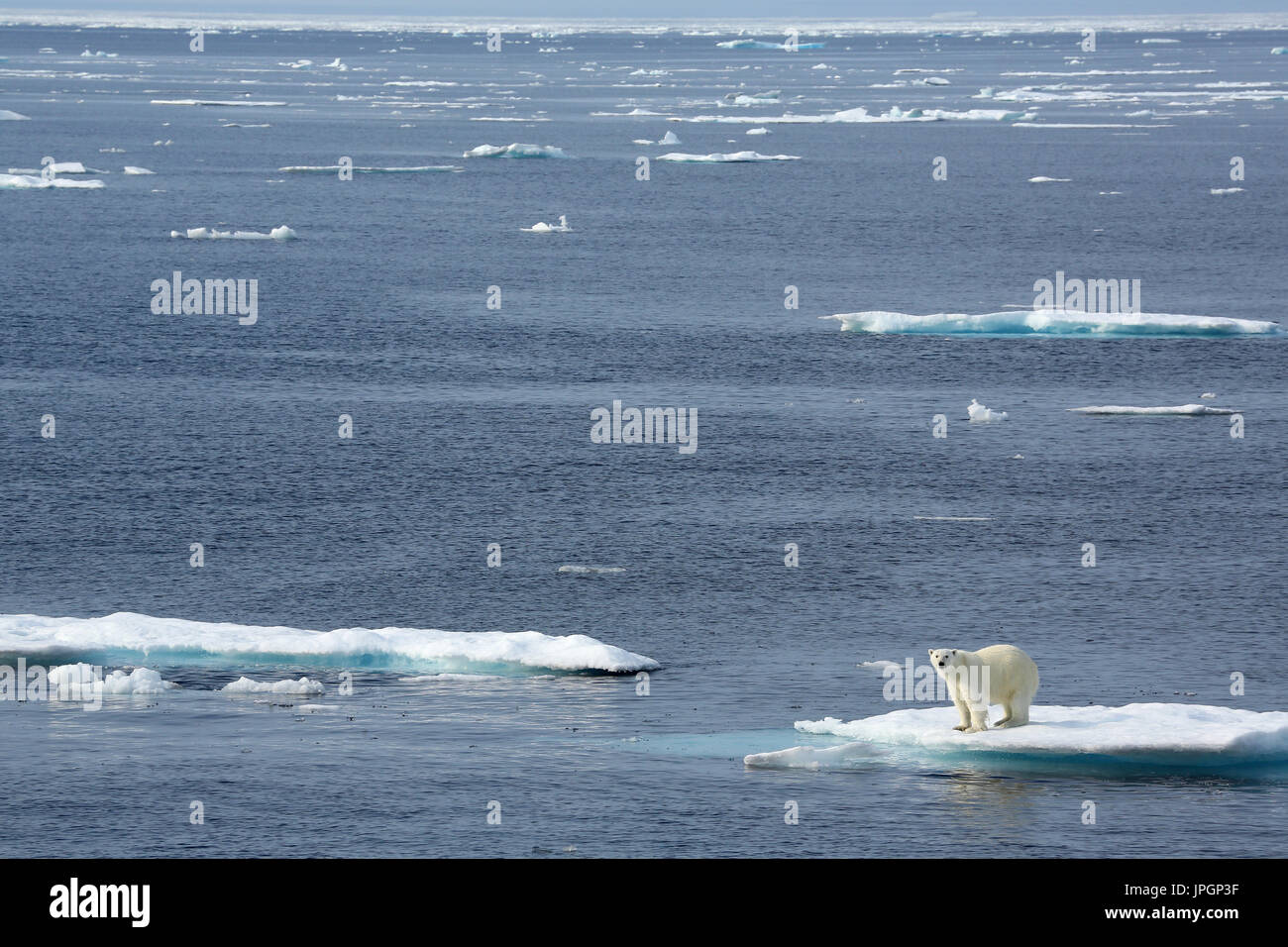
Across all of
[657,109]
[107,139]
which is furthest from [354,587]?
[657,109]

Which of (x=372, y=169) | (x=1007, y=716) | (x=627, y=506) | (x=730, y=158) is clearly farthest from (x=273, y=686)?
(x=730, y=158)

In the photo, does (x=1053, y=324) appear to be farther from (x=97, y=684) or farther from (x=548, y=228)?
(x=97, y=684)

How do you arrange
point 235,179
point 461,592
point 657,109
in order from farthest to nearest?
point 657,109 < point 235,179 < point 461,592

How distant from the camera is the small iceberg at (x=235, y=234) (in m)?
60.7

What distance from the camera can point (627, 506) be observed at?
98.4ft

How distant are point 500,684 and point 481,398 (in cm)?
1729

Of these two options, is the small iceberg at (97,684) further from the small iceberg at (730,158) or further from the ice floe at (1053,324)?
the small iceberg at (730,158)

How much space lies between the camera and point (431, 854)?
16.2 meters

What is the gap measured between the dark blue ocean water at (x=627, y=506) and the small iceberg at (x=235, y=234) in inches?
16.4

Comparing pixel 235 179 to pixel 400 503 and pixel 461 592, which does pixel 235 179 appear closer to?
pixel 400 503

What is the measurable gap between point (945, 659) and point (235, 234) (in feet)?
155

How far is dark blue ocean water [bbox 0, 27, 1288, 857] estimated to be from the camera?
17.4m

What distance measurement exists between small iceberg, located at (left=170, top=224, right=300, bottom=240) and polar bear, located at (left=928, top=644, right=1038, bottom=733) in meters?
45.9

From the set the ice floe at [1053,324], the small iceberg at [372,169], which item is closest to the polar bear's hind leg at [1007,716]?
the ice floe at [1053,324]
